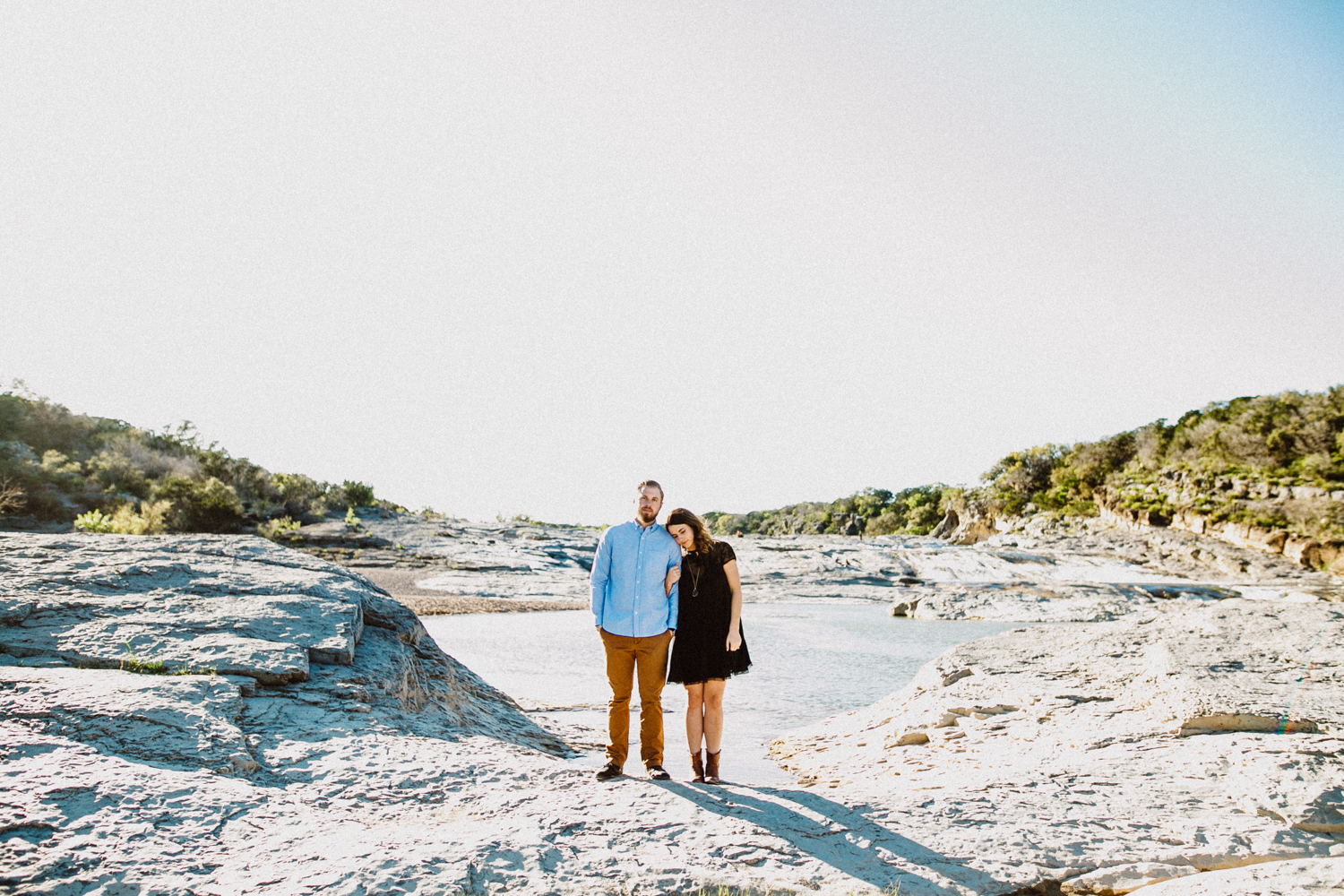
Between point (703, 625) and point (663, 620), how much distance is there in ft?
1.17

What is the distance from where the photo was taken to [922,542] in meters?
28.4

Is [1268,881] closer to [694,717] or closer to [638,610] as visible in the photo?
[694,717]

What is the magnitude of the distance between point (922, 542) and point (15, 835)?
28.6 m

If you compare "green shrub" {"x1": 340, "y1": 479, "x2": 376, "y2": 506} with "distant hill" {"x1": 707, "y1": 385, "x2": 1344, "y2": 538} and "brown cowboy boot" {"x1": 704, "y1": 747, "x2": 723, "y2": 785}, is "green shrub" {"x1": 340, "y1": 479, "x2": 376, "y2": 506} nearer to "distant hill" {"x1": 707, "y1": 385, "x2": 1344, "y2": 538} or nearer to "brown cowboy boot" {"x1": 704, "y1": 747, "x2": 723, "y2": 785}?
"distant hill" {"x1": 707, "y1": 385, "x2": 1344, "y2": 538}

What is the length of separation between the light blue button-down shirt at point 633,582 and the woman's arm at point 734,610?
0.42m

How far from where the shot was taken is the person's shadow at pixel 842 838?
299 centimetres

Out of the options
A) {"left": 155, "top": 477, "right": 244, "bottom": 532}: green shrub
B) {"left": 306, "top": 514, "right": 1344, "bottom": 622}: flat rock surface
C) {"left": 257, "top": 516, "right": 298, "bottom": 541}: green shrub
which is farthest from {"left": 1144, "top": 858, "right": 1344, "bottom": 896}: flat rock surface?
{"left": 155, "top": 477, "right": 244, "bottom": 532}: green shrub

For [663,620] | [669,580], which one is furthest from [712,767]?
[669,580]

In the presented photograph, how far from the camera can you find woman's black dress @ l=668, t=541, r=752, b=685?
15.7 ft

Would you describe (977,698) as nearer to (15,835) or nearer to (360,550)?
(15,835)

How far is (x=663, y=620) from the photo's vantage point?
4617mm

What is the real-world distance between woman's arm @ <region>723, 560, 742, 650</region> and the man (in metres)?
0.38

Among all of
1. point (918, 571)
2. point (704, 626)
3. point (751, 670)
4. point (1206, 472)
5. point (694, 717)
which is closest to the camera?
point (694, 717)

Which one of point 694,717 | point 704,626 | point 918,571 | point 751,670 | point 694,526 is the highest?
point 694,526
